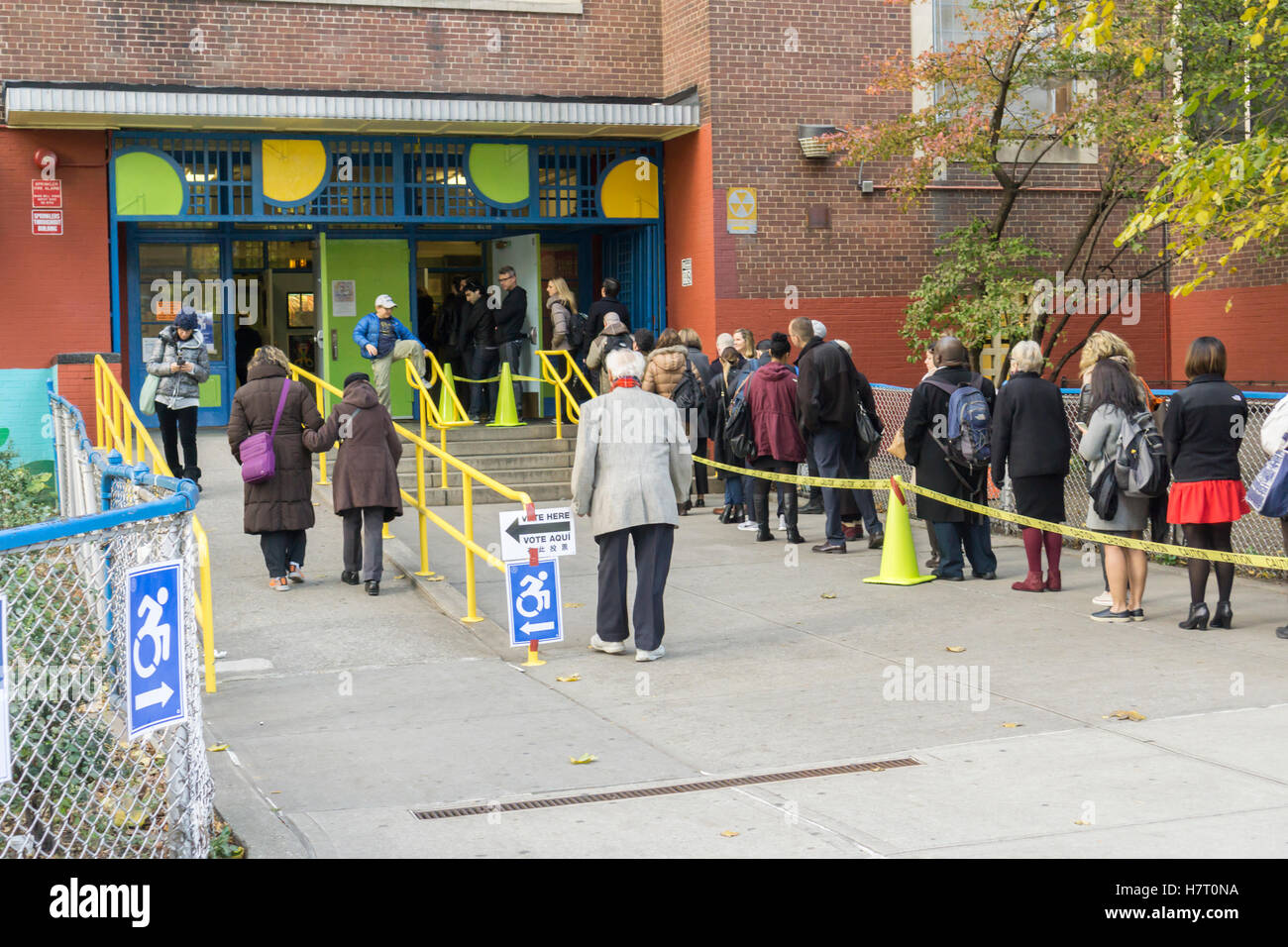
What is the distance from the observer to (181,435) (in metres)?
14.0

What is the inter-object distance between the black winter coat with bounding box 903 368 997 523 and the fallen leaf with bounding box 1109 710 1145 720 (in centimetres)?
382

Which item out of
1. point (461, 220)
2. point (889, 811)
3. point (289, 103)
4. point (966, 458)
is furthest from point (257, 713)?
point (461, 220)

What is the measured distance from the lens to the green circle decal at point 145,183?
650 inches

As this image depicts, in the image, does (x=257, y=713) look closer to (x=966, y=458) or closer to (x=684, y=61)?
(x=966, y=458)

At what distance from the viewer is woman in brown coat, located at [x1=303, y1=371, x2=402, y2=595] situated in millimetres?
10727

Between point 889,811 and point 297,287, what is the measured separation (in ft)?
49.8

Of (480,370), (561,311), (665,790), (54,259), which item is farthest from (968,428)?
(54,259)

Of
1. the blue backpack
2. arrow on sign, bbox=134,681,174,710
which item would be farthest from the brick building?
arrow on sign, bbox=134,681,174,710

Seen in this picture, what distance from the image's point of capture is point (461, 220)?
17.8 meters

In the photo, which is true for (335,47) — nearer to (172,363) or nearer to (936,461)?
(172,363)

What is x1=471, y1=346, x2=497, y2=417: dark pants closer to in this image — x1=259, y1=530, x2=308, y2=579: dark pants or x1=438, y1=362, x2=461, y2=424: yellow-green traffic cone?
x1=438, y1=362, x2=461, y2=424: yellow-green traffic cone

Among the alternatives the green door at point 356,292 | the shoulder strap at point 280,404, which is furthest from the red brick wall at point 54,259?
the shoulder strap at point 280,404

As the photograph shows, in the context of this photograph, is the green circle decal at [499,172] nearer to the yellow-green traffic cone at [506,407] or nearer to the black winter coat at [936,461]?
the yellow-green traffic cone at [506,407]

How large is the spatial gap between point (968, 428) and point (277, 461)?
203 inches
